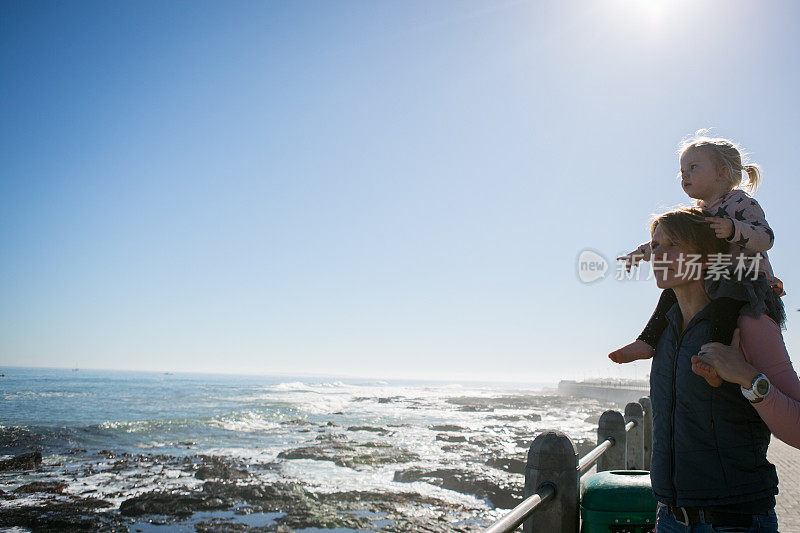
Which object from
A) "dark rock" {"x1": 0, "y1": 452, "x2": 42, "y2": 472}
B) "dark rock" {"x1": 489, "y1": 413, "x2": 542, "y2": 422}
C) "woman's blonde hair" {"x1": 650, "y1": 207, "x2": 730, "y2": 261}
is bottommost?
"dark rock" {"x1": 489, "y1": 413, "x2": 542, "y2": 422}

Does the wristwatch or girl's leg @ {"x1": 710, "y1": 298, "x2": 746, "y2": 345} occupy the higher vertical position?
girl's leg @ {"x1": 710, "y1": 298, "x2": 746, "y2": 345}

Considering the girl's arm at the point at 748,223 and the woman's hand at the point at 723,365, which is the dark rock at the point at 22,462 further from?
the girl's arm at the point at 748,223

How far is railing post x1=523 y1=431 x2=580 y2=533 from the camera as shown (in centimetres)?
271

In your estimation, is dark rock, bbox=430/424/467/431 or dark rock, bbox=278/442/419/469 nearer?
dark rock, bbox=278/442/419/469

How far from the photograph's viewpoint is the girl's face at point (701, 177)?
219cm

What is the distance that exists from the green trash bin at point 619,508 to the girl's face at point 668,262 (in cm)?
157

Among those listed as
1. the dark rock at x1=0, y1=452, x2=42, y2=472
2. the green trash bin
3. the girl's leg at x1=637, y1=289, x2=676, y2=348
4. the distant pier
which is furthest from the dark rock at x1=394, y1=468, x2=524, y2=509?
the distant pier

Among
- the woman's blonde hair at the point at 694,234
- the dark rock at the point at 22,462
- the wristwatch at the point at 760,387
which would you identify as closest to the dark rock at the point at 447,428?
the dark rock at the point at 22,462

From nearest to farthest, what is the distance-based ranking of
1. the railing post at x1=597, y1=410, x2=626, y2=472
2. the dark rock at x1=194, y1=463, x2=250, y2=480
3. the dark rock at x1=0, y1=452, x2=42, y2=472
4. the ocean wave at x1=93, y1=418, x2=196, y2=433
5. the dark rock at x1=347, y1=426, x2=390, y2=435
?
1. the railing post at x1=597, y1=410, x2=626, y2=472
2. the dark rock at x1=194, y1=463, x2=250, y2=480
3. the dark rock at x1=0, y1=452, x2=42, y2=472
4. the ocean wave at x1=93, y1=418, x2=196, y2=433
5. the dark rock at x1=347, y1=426, x2=390, y2=435

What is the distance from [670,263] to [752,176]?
78 centimetres

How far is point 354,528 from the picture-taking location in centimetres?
1320

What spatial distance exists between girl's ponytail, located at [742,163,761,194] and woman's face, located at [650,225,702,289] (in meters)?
0.70

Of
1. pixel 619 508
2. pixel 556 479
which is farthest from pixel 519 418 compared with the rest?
pixel 556 479

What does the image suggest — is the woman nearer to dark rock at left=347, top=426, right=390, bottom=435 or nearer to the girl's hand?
the girl's hand
